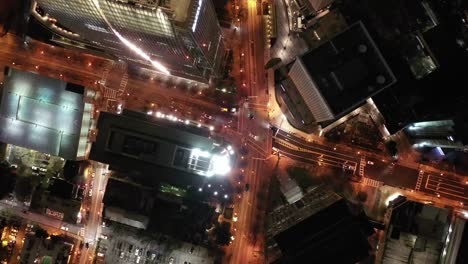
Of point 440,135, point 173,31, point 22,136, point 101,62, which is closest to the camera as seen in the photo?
point 173,31

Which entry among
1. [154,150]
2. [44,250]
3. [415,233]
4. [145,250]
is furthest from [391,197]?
[44,250]

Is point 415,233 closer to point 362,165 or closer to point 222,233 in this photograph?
point 362,165

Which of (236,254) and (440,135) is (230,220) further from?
(440,135)

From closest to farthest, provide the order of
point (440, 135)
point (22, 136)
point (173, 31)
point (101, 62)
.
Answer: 1. point (173, 31)
2. point (440, 135)
3. point (22, 136)
4. point (101, 62)

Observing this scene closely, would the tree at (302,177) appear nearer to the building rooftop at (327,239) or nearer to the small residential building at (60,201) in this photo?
the building rooftop at (327,239)

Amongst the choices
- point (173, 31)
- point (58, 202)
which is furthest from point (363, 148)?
point (58, 202)

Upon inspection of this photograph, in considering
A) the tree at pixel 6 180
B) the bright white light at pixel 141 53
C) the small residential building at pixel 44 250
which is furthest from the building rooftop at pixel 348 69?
the tree at pixel 6 180
